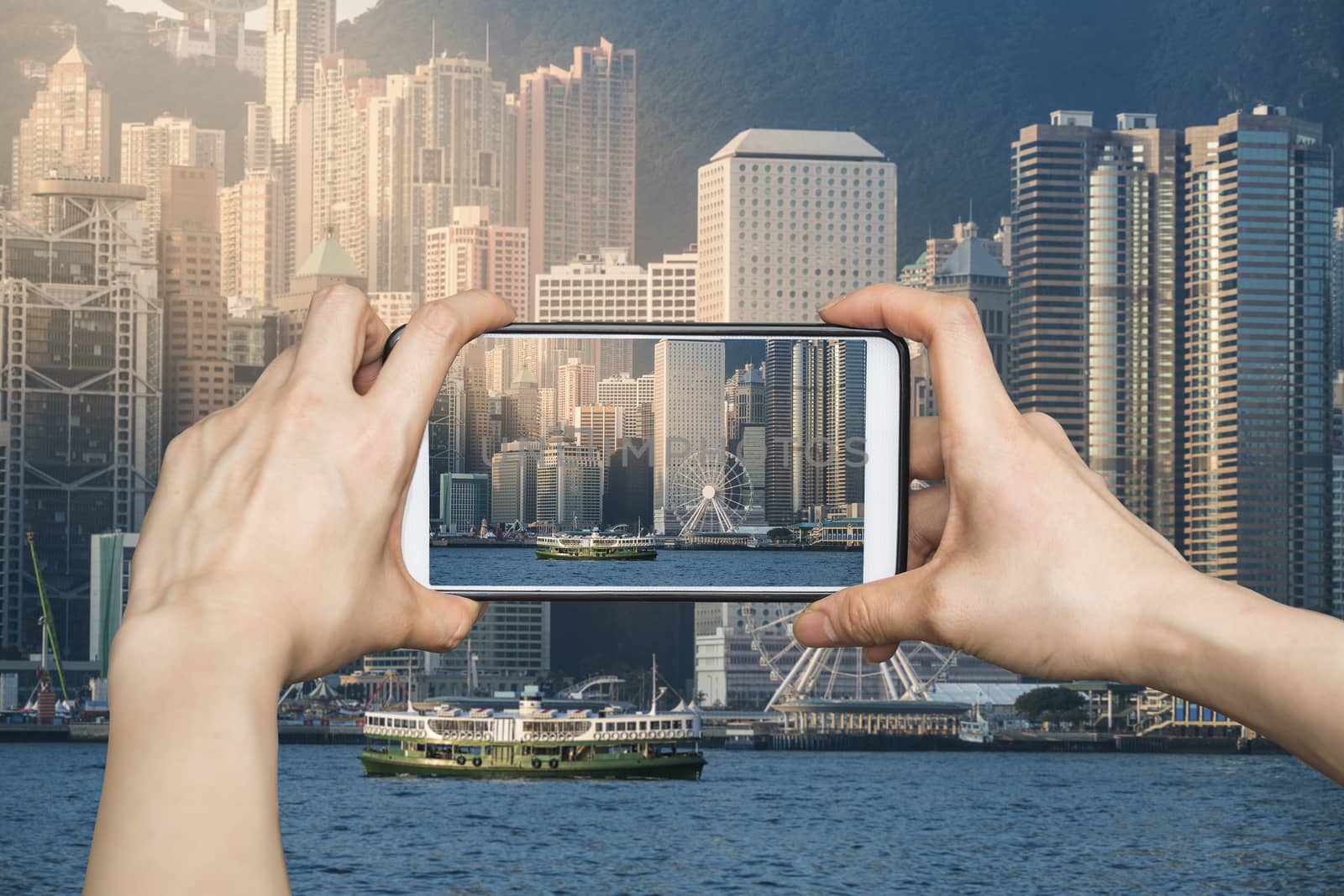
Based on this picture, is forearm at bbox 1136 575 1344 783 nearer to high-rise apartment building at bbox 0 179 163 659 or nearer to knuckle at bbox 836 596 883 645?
knuckle at bbox 836 596 883 645

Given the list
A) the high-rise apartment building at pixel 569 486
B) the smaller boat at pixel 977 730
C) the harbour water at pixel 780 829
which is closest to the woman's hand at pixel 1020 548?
the high-rise apartment building at pixel 569 486

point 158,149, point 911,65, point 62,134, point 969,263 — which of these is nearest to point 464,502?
point 969,263

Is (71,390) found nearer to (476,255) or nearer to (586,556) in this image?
(476,255)

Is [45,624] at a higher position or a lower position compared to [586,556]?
lower

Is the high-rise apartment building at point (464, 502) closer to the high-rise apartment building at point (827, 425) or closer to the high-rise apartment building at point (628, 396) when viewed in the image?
the high-rise apartment building at point (827, 425)

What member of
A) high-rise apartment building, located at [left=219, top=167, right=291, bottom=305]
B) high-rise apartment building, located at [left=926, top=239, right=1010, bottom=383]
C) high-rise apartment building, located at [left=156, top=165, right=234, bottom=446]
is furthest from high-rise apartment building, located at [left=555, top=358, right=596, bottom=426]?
high-rise apartment building, located at [left=219, top=167, right=291, bottom=305]

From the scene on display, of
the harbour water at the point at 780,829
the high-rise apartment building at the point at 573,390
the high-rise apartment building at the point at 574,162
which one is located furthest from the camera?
the high-rise apartment building at the point at 574,162
